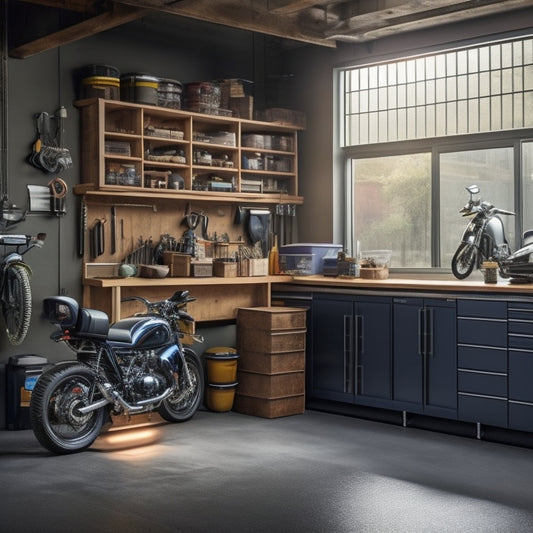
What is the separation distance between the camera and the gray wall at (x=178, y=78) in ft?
20.9

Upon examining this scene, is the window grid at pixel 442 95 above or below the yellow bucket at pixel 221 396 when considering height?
above

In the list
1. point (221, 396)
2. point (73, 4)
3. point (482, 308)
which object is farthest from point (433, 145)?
point (73, 4)

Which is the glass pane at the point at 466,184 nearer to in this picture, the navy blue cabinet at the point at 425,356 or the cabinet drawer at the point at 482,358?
the navy blue cabinet at the point at 425,356

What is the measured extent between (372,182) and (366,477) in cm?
353

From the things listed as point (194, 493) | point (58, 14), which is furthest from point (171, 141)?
point (194, 493)

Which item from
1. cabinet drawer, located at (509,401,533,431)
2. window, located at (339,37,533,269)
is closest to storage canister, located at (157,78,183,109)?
window, located at (339,37,533,269)

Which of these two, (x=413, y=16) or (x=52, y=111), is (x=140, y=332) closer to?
(x=52, y=111)

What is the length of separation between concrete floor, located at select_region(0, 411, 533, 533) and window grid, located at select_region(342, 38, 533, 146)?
2.67m

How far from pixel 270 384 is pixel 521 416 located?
1980mm

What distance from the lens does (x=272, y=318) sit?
668 cm

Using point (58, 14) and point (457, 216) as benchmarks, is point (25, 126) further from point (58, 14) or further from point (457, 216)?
point (457, 216)

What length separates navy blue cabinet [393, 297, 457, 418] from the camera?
241 inches

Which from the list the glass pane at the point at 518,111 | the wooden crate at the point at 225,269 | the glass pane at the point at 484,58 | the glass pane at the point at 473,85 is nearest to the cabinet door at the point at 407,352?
the wooden crate at the point at 225,269

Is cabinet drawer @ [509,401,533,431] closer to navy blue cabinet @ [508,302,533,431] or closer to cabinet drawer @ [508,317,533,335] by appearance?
navy blue cabinet @ [508,302,533,431]
